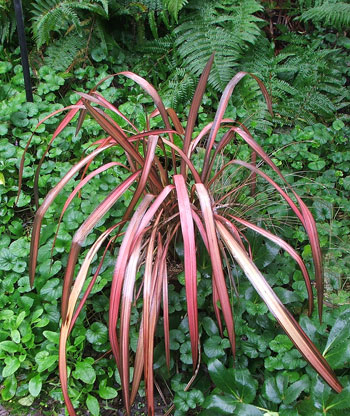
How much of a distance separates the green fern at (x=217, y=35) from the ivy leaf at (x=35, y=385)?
1669mm

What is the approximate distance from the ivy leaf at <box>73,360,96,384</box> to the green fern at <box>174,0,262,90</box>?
5.17ft

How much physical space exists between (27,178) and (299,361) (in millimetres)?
1407

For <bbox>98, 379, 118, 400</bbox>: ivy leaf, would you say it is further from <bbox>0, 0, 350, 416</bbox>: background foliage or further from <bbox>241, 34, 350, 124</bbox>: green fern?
<bbox>241, 34, 350, 124</bbox>: green fern

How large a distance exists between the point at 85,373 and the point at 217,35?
1.93m

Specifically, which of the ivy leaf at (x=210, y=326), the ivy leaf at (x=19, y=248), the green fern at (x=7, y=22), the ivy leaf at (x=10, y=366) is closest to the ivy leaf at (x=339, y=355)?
the ivy leaf at (x=210, y=326)

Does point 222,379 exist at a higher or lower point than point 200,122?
lower

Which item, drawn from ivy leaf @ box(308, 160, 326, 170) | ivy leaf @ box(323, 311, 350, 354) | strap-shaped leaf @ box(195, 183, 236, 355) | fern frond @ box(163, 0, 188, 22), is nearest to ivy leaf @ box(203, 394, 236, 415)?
strap-shaped leaf @ box(195, 183, 236, 355)

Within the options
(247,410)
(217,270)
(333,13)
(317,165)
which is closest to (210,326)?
(247,410)

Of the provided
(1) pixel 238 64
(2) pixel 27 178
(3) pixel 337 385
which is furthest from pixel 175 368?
(1) pixel 238 64

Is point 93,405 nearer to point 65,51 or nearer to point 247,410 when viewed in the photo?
point 247,410

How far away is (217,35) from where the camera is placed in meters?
2.48

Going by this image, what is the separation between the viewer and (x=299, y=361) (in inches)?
53.4

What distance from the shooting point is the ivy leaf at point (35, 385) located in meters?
1.39

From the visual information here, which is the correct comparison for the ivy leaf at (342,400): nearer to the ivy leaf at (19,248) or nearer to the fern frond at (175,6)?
the ivy leaf at (19,248)
